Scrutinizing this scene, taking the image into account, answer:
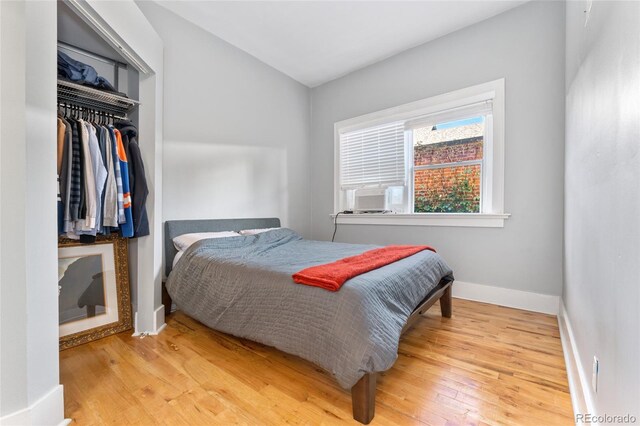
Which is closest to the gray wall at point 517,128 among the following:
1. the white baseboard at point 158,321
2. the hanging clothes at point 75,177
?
the white baseboard at point 158,321

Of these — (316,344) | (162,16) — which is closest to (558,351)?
(316,344)

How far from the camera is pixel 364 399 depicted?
45.8 inches

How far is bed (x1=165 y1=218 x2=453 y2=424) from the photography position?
46.8 inches

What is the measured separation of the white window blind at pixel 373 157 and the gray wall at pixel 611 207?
2.02 meters

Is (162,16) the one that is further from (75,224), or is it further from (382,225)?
(382,225)

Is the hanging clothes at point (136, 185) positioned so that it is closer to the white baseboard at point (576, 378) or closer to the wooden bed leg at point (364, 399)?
the wooden bed leg at point (364, 399)

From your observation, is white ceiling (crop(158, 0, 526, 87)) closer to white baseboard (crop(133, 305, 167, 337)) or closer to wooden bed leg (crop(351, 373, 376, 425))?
white baseboard (crop(133, 305, 167, 337))

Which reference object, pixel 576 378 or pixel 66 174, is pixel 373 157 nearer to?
pixel 576 378

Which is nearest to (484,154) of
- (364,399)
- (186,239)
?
(364,399)

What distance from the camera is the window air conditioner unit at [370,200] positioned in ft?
11.2

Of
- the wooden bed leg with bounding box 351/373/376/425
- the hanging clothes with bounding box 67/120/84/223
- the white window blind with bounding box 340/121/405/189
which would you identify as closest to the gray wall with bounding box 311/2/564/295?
the white window blind with bounding box 340/121/405/189

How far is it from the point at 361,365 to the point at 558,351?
154cm

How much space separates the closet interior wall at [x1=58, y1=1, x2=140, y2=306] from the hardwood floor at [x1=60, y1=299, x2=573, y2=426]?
0.68 m

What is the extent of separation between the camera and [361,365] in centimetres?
113
